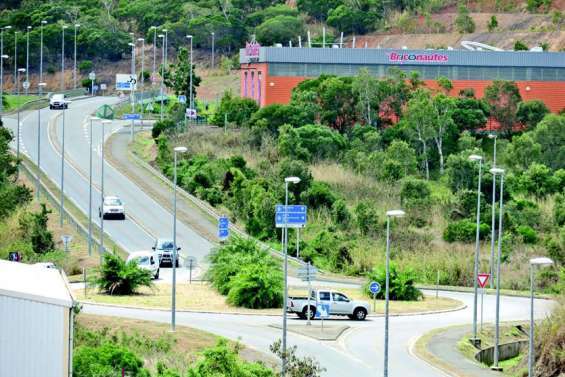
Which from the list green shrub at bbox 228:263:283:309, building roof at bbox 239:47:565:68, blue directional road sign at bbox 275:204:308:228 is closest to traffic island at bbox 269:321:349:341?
green shrub at bbox 228:263:283:309

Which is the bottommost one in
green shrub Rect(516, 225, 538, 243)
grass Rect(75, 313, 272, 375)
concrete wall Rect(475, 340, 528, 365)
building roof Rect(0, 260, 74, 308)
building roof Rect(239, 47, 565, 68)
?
green shrub Rect(516, 225, 538, 243)

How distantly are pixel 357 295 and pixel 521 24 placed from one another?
95567mm

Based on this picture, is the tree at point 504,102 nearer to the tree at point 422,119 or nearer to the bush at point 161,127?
the tree at point 422,119

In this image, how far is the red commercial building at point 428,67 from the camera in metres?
116

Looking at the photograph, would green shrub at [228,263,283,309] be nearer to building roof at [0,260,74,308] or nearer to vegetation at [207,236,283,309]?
vegetation at [207,236,283,309]

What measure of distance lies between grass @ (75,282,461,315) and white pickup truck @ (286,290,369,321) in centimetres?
148

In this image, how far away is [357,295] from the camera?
67.1 m

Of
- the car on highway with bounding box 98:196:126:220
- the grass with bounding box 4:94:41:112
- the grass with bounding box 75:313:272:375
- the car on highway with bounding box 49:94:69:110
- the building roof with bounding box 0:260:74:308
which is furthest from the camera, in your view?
the grass with bounding box 4:94:41:112

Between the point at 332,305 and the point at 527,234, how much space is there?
27770 mm

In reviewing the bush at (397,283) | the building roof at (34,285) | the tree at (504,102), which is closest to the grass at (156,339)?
the building roof at (34,285)

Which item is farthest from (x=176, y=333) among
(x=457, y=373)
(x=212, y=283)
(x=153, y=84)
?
(x=153, y=84)

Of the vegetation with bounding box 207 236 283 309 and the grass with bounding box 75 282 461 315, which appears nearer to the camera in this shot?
the grass with bounding box 75 282 461 315

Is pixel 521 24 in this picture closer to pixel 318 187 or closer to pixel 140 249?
pixel 318 187

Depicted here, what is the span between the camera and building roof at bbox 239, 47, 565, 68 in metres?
116
